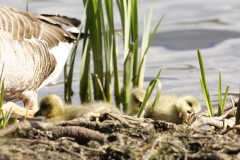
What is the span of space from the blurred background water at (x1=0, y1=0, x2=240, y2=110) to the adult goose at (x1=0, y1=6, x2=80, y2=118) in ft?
2.60

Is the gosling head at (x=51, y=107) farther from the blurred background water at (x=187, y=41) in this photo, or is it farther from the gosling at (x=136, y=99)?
the blurred background water at (x=187, y=41)

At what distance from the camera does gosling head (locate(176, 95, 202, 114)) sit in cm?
430

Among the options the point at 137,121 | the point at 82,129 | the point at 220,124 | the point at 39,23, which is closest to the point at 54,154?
the point at 82,129

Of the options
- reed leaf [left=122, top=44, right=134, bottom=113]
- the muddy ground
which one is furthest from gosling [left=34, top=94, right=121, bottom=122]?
reed leaf [left=122, top=44, right=134, bottom=113]

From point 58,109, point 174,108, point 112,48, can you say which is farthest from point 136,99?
point 112,48

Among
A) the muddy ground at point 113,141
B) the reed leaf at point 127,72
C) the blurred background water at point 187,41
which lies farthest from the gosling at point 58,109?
the blurred background water at point 187,41

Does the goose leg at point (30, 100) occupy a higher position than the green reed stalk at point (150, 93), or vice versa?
the green reed stalk at point (150, 93)

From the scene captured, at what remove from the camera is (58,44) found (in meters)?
6.32

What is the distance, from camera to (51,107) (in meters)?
4.46

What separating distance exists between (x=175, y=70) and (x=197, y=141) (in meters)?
4.85

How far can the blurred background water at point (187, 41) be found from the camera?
24.9 feet

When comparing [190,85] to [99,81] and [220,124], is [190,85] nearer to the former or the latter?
[99,81]

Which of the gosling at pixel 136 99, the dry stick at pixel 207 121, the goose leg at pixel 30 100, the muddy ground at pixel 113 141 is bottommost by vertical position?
the goose leg at pixel 30 100

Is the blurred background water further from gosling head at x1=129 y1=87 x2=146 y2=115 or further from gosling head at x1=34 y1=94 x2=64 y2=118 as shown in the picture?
gosling head at x1=34 y1=94 x2=64 y2=118
